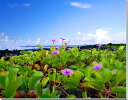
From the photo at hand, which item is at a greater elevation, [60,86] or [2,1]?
[2,1]

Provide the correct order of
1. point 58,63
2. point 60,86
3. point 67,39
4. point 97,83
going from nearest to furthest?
point 97,83 < point 60,86 < point 58,63 < point 67,39

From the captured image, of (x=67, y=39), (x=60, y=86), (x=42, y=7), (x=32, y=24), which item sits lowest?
(x=60, y=86)

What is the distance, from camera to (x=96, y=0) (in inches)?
87.2

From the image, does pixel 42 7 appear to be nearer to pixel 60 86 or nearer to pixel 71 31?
pixel 71 31

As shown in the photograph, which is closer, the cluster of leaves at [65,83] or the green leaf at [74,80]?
the cluster of leaves at [65,83]

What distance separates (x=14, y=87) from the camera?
1021mm

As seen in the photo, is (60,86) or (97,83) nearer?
(97,83)

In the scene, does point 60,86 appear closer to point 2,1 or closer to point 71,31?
point 71,31

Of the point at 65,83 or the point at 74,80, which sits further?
the point at 65,83

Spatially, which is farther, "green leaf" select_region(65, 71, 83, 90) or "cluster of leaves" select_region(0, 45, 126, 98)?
"green leaf" select_region(65, 71, 83, 90)

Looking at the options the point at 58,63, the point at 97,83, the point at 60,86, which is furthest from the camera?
the point at 58,63

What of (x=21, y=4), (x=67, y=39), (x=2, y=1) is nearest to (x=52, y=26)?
(x=67, y=39)

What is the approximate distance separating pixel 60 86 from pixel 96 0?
1.15 meters

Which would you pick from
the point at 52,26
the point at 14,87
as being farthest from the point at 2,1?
the point at 14,87
